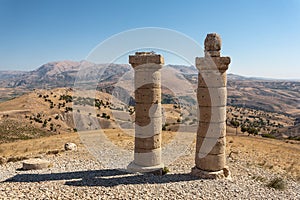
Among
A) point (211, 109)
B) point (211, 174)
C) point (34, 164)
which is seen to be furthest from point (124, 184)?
point (34, 164)

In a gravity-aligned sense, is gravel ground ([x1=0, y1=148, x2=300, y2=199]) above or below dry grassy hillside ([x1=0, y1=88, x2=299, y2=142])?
above

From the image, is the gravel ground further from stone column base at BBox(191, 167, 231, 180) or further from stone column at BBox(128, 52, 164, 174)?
stone column at BBox(128, 52, 164, 174)

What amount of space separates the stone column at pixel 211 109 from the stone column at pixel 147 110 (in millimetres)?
1808

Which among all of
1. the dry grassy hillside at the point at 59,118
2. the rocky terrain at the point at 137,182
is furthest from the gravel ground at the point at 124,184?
the dry grassy hillside at the point at 59,118

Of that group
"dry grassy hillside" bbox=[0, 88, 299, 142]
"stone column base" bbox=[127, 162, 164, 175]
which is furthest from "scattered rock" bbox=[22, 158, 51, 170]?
"dry grassy hillside" bbox=[0, 88, 299, 142]

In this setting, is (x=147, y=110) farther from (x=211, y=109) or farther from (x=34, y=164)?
(x=34, y=164)

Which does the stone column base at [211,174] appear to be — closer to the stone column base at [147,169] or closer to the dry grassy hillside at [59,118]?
the stone column base at [147,169]

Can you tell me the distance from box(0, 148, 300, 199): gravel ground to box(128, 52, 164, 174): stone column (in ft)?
2.42

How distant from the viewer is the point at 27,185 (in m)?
9.56

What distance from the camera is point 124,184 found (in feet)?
33.1

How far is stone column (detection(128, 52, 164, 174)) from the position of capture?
37.7ft

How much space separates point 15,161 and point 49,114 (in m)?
40.9

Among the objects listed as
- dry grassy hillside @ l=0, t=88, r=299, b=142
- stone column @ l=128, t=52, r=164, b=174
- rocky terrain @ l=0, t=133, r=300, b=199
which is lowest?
dry grassy hillside @ l=0, t=88, r=299, b=142

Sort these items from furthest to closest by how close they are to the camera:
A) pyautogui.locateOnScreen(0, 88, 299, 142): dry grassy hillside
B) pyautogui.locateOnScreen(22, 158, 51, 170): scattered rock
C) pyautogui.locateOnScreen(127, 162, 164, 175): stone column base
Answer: pyautogui.locateOnScreen(0, 88, 299, 142): dry grassy hillside
pyautogui.locateOnScreen(22, 158, 51, 170): scattered rock
pyautogui.locateOnScreen(127, 162, 164, 175): stone column base
